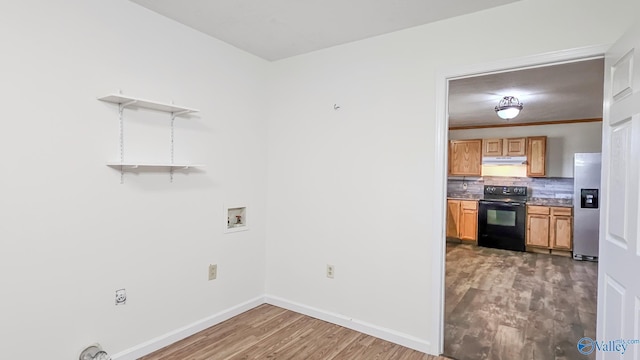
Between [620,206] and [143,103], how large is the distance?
2.69 metres

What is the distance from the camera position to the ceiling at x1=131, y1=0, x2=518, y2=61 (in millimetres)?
2189

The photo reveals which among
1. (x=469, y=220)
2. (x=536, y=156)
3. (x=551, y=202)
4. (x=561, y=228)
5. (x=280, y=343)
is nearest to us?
(x=280, y=343)

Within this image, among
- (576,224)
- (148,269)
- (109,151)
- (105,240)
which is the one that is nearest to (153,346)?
(148,269)

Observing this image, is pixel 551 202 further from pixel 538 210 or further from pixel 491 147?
pixel 491 147

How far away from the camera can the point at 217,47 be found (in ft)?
9.23

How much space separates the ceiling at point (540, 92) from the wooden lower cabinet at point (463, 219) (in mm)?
1684

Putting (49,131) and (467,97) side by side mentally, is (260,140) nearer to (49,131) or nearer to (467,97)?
(49,131)

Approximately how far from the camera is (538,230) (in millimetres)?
5906

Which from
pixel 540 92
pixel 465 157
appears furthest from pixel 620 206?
pixel 465 157

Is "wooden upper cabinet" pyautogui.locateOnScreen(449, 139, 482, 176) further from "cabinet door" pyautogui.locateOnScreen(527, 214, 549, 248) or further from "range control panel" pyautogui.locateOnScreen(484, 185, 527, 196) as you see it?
"cabinet door" pyautogui.locateOnScreen(527, 214, 549, 248)

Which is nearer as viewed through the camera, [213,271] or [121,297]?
[121,297]

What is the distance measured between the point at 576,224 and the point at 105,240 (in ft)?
20.8

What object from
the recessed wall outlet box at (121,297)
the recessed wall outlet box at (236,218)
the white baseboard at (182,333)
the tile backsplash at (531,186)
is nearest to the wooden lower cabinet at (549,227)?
the tile backsplash at (531,186)

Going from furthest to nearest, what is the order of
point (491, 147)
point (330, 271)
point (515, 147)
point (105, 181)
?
point (491, 147) → point (515, 147) → point (330, 271) → point (105, 181)
